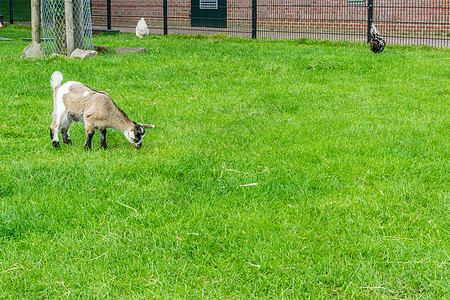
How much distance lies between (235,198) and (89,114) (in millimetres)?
1963

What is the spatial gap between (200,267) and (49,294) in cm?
89

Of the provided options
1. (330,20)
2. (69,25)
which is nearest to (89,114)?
(69,25)

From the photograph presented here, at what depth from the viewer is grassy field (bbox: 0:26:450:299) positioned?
2.90m

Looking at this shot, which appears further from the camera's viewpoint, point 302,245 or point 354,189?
point 354,189

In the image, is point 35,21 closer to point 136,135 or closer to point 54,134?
point 54,134

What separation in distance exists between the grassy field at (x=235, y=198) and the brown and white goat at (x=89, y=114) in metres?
0.19

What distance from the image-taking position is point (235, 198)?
3963mm

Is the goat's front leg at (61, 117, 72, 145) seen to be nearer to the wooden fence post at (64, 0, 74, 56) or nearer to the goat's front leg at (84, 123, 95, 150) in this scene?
the goat's front leg at (84, 123, 95, 150)

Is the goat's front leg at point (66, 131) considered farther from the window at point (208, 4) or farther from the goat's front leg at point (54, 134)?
the window at point (208, 4)

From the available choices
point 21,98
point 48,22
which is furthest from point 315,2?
point 21,98

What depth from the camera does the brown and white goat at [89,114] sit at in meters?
5.03

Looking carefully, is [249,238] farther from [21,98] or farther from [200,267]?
[21,98]

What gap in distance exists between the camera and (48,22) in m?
11.9

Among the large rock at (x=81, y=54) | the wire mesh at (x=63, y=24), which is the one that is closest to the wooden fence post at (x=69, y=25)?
the large rock at (x=81, y=54)
